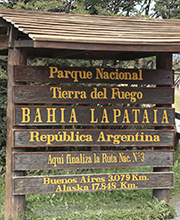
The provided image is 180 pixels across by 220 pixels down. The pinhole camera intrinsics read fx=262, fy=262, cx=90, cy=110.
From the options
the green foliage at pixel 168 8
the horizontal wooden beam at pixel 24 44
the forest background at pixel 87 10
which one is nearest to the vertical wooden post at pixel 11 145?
the horizontal wooden beam at pixel 24 44

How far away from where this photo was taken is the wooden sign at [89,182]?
4039 mm

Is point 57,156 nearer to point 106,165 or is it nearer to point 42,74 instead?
point 106,165

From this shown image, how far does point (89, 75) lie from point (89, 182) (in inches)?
67.5

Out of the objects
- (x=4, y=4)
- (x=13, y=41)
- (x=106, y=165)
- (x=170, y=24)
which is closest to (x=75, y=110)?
(x=106, y=165)

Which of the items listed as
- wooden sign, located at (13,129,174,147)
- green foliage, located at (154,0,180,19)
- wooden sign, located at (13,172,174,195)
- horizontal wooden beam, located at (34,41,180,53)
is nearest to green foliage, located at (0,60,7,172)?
wooden sign, located at (13,172,174,195)

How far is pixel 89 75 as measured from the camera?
4207mm

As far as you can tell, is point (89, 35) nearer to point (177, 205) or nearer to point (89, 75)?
point (89, 75)

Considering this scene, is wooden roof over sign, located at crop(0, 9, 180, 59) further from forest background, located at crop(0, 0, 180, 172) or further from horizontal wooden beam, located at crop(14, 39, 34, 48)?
forest background, located at crop(0, 0, 180, 172)

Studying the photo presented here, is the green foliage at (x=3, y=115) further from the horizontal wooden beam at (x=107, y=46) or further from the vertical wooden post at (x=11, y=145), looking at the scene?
the horizontal wooden beam at (x=107, y=46)

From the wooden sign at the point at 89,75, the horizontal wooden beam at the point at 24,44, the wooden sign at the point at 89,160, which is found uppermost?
the horizontal wooden beam at the point at 24,44

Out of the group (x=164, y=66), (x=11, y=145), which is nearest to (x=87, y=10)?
(x=164, y=66)

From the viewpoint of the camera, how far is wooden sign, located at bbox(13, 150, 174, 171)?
13.2 feet

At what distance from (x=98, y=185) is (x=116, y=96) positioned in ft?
4.81

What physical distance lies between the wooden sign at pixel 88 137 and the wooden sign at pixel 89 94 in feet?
1.58
